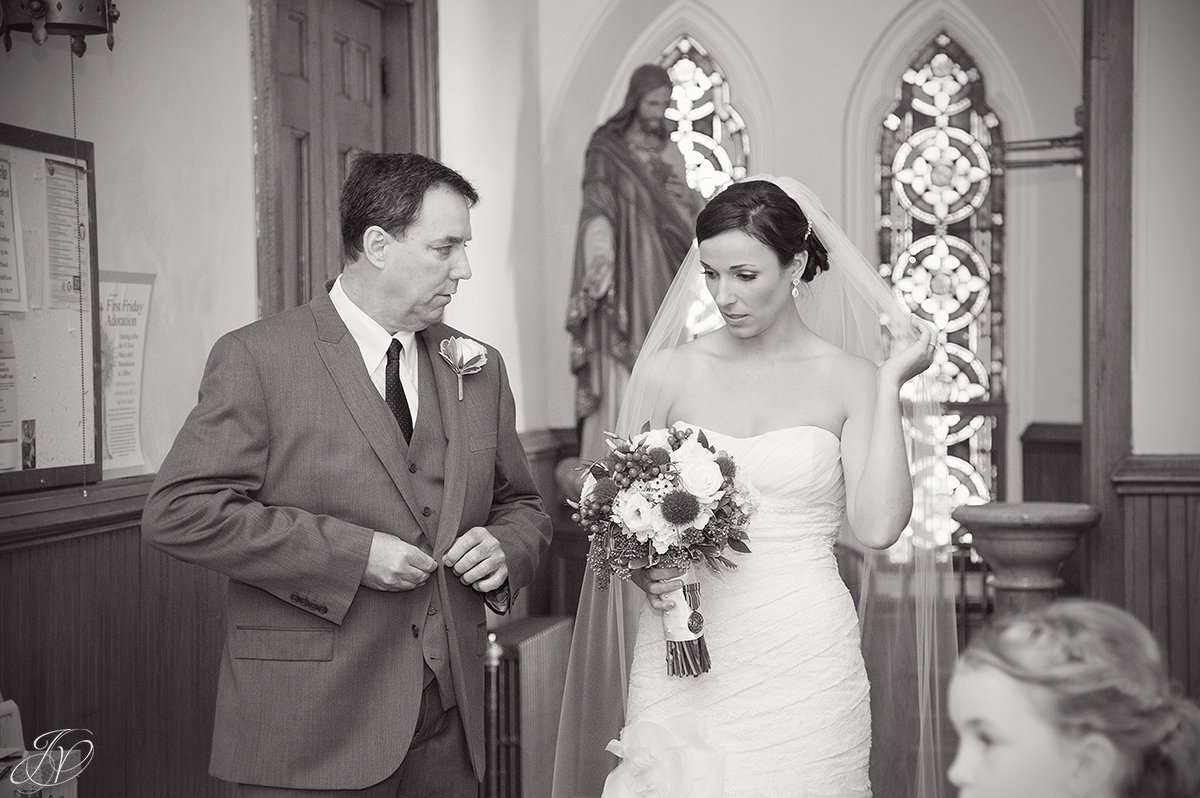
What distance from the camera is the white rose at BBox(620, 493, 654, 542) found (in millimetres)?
2912

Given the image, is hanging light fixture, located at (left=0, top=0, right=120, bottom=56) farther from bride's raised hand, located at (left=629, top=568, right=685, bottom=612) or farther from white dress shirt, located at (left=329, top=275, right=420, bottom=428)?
bride's raised hand, located at (left=629, top=568, right=685, bottom=612)

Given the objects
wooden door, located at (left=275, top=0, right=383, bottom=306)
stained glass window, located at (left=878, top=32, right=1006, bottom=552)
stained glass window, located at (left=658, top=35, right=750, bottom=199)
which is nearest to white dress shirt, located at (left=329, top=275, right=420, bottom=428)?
wooden door, located at (left=275, top=0, right=383, bottom=306)

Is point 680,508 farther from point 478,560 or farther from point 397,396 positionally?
point 397,396

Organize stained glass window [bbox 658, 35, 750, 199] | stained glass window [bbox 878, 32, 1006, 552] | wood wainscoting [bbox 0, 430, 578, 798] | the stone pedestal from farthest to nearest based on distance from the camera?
stained glass window [bbox 658, 35, 750, 199] → stained glass window [bbox 878, 32, 1006, 552] → the stone pedestal → wood wainscoting [bbox 0, 430, 578, 798]

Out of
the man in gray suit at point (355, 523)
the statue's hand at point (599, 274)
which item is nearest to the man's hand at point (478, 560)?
the man in gray suit at point (355, 523)

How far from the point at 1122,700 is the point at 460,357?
1677mm

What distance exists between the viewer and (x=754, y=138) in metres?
7.99

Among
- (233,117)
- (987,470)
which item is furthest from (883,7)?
(233,117)

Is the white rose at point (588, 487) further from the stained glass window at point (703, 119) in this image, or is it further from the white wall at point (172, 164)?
the stained glass window at point (703, 119)

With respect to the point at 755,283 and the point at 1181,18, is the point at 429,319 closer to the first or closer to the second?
the point at 755,283

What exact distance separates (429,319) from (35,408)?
3.87ft

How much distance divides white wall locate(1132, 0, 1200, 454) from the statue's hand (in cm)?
287

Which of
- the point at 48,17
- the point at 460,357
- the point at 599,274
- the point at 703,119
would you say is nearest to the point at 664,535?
the point at 460,357

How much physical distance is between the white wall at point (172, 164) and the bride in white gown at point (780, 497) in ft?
4.75
